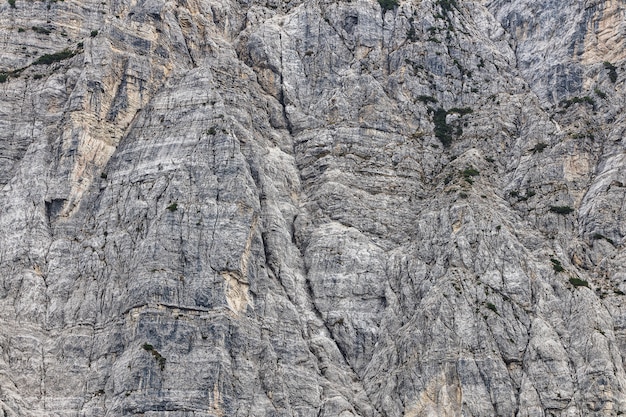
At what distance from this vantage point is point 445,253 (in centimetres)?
9219

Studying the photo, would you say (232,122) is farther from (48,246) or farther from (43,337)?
(43,337)

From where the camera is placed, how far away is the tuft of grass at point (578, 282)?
88688mm

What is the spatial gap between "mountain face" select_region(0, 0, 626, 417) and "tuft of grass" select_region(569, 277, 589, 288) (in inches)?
7.1

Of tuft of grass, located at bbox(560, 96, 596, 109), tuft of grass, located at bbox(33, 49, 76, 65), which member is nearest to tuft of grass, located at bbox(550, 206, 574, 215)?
tuft of grass, located at bbox(560, 96, 596, 109)

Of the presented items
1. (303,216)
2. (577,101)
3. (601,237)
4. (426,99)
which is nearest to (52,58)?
(303,216)

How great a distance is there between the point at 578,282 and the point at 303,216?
2736cm

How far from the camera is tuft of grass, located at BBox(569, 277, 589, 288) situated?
88688mm

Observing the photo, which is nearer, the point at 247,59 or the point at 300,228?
the point at 300,228

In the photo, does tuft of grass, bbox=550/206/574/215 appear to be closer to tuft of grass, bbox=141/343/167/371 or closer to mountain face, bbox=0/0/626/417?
mountain face, bbox=0/0/626/417

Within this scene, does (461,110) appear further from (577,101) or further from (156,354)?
(156,354)

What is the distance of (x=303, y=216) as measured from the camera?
98375 mm

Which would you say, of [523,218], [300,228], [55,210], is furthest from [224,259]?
[523,218]

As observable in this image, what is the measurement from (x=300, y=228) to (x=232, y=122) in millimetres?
12692

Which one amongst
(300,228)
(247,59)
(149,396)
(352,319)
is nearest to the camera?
(149,396)
